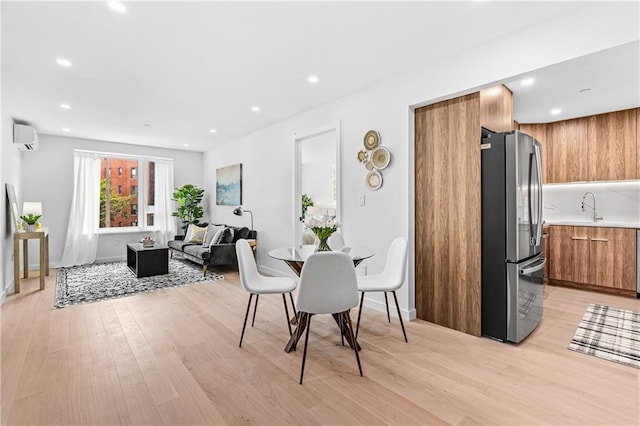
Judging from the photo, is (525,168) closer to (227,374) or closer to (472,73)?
(472,73)

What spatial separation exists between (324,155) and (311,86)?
4781mm

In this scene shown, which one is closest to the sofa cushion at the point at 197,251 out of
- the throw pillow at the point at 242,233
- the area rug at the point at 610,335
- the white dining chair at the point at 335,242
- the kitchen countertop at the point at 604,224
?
the throw pillow at the point at 242,233

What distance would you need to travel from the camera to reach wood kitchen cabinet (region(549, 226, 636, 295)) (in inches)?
153

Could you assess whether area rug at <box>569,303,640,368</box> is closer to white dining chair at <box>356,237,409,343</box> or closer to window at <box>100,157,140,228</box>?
white dining chair at <box>356,237,409,343</box>

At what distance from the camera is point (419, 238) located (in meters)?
3.25

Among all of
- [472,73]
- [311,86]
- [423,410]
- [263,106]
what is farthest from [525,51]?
[263,106]

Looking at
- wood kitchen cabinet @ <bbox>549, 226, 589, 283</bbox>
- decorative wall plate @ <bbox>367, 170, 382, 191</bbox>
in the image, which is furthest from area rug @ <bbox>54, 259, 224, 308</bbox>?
wood kitchen cabinet @ <bbox>549, 226, 589, 283</bbox>

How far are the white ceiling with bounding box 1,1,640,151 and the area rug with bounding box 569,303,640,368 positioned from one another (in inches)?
90.0

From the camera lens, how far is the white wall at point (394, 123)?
7.13 feet

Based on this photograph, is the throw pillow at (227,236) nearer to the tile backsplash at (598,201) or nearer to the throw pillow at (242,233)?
the throw pillow at (242,233)

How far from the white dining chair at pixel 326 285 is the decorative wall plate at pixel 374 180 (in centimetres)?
155

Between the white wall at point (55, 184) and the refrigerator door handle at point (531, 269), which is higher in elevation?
the white wall at point (55, 184)

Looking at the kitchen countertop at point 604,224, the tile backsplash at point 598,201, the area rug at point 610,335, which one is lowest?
the area rug at point 610,335

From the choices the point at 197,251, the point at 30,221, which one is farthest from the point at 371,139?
the point at 30,221
